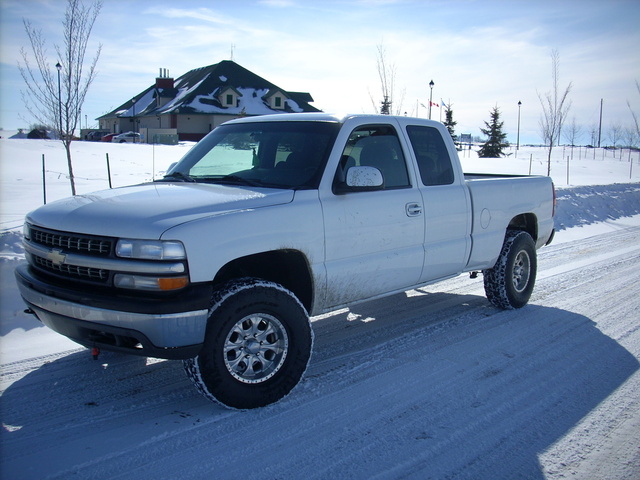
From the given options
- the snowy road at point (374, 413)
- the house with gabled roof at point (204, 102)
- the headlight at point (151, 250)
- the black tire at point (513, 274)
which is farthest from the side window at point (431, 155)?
the house with gabled roof at point (204, 102)

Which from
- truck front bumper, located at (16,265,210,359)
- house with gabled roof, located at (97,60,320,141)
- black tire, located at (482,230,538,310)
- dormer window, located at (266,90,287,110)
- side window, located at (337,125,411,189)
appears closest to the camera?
truck front bumper, located at (16,265,210,359)

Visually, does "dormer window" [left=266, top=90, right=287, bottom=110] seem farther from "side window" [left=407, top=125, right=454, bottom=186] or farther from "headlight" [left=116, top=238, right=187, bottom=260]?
"headlight" [left=116, top=238, right=187, bottom=260]

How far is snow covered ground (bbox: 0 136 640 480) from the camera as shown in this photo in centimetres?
327

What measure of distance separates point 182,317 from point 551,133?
23845 mm

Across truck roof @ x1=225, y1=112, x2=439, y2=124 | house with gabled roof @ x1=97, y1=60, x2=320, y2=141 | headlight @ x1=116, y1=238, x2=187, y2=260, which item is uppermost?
house with gabled roof @ x1=97, y1=60, x2=320, y2=141

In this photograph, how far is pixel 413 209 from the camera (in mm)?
5059

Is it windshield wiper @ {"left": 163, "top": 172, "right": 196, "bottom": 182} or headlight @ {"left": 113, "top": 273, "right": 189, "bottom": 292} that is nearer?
headlight @ {"left": 113, "top": 273, "right": 189, "bottom": 292}

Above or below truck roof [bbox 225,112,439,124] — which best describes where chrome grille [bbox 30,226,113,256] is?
below

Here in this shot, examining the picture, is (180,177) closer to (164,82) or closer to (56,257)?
(56,257)

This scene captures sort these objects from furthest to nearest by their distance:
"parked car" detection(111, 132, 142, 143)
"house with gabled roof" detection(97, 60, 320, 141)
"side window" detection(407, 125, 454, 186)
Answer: "house with gabled roof" detection(97, 60, 320, 141), "parked car" detection(111, 132, 142, 143), "side window" detection(407, 125, 454, 186)

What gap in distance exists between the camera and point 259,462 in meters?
3.27

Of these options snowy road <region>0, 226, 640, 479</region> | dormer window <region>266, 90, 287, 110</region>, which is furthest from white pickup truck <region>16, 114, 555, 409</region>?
dormer window <region>266, 90, 287, 110</region>

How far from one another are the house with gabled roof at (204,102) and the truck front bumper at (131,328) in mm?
41853

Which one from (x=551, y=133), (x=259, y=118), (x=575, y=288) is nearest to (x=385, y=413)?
(x=259, y=118)
